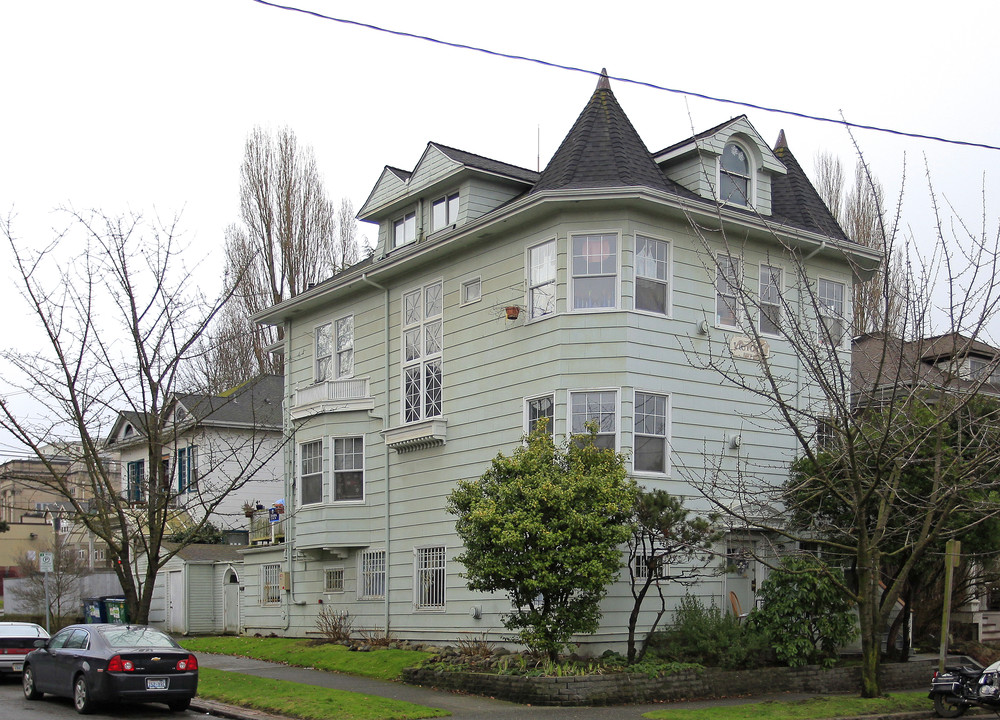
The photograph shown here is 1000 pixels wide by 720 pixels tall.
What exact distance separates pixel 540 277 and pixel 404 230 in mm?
5671

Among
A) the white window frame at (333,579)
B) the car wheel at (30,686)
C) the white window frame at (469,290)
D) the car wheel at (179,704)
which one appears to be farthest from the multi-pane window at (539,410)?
the car wheel at (30,686)

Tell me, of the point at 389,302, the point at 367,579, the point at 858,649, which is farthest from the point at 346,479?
the point at 858,649

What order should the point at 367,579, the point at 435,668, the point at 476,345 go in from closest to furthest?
1. the point at 435,668
2. the point at 476,345
3. the point at 367,579

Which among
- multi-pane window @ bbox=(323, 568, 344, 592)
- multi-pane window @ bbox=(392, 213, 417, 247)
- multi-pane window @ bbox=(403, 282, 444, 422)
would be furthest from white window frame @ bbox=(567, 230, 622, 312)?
multi-pane window @ bbox=(323, 568, 344, 592)

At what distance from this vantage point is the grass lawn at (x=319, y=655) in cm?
2012

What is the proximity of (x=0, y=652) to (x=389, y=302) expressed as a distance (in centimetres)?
1045

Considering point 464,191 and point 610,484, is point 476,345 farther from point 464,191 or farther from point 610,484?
point 610,484

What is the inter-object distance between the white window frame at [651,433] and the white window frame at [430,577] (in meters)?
4.75

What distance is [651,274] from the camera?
2003 centimetres

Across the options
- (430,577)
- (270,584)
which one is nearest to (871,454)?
(430,577)

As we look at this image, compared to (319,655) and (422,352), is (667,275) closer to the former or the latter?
(422,352)

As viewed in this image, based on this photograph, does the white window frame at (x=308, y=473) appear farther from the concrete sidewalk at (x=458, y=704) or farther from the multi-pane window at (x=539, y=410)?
the multi-pane window at (x=539, y=410)

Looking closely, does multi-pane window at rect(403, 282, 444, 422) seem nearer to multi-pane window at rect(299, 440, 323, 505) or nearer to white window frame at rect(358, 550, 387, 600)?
multi-pane window at rect(299, 440, 323, 505)

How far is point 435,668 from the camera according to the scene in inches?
721
